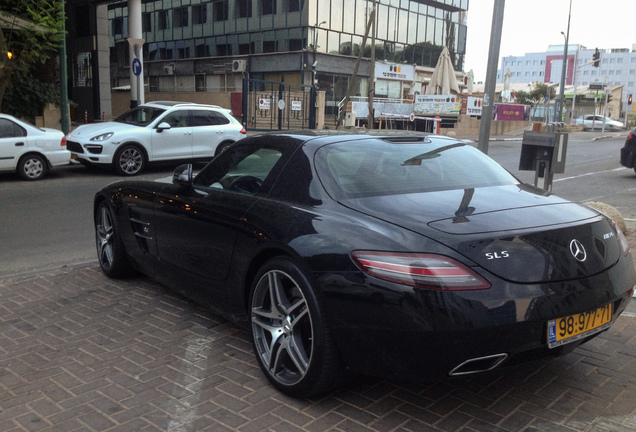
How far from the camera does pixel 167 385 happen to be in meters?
3.46

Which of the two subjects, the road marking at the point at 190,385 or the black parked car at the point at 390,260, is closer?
the black parked car at the point at 390,260

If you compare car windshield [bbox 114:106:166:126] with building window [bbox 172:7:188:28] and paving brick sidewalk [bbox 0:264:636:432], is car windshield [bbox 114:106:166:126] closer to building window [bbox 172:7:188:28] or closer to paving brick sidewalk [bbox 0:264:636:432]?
paving brick sidewalk [bbox 0:264:636:432]

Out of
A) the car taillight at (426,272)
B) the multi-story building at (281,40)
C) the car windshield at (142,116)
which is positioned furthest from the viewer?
the multi-story building at (281,40)

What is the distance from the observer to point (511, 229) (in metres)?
2.95

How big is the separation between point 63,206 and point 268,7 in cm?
3269

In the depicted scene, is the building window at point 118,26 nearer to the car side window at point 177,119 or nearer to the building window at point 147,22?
the building window at point 147,22

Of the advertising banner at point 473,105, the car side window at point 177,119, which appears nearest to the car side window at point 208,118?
the car side window at point 177,119

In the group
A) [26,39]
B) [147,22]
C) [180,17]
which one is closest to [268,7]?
[180,17]

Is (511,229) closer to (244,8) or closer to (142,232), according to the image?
(142,232)

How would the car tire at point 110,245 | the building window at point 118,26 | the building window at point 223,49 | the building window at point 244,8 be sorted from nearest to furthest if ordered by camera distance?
the car tire at point 110,245, the building window at point 244,8, the building window at point 223,49, the building window at point 118,26

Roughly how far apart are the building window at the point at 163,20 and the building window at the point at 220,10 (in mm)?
4954

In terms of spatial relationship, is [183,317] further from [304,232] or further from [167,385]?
[304,232]

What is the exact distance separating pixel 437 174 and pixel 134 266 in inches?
112

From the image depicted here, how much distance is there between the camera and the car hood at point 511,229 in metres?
2.81
